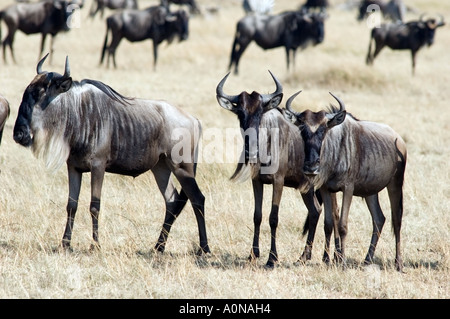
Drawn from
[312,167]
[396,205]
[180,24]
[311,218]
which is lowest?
[311,218]

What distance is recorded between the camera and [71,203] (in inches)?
245

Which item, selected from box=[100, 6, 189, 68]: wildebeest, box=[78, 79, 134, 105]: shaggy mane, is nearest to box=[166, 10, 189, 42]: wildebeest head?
box=[100, 6, 189, 68]: wildebeest

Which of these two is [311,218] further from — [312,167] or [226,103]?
[226,103]

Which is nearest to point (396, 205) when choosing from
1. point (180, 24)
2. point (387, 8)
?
point (180, 24)

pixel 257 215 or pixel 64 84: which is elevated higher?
pixel 64 84

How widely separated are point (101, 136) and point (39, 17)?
1160cm

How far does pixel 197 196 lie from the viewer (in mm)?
6551

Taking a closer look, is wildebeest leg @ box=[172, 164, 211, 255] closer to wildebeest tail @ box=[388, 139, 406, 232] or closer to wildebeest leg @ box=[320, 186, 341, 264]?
wildebeest leg @ box=[320, 186, 341, 264]

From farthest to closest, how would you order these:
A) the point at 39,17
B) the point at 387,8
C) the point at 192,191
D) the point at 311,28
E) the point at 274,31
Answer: the point at 387,8
the point at 311,28
the point at 274,31
the point at 39,17
the point at 192,191

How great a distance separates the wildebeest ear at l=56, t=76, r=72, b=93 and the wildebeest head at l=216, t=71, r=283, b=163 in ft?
4.17

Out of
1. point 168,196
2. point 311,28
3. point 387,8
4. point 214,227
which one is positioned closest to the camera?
point 168,196

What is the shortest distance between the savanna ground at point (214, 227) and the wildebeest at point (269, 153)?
396 millimetres

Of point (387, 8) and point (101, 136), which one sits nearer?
point (101, 136)

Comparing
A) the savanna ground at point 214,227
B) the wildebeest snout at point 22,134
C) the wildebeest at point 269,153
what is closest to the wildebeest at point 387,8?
the savanna ground at point 214,227
